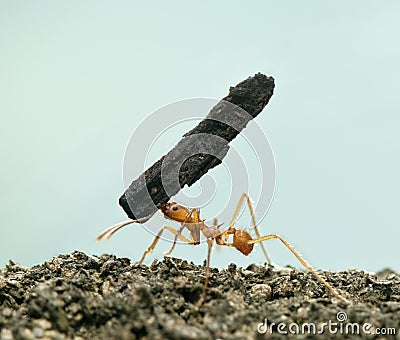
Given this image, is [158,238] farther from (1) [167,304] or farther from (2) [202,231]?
(1) [167,304]

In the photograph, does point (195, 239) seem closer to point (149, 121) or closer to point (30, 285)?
point (149, 121)

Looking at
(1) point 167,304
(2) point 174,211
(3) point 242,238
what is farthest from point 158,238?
(1) point 167,304

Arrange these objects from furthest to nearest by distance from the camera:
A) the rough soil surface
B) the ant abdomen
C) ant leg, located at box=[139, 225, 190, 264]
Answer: the ant abdomen, ant leg, located at box=[139, 225, 190, 264], the rough soil surface

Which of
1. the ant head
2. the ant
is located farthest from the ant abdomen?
the ant head

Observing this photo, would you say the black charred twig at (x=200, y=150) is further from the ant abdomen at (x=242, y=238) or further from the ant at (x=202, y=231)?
the ant abdomen at (x=242, y=238)

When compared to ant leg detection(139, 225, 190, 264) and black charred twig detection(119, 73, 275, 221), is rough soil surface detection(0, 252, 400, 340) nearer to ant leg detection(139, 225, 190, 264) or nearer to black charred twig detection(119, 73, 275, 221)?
ant leg detection(139, 225, 190, 264)

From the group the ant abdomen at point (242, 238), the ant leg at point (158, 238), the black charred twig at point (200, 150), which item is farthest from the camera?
the ant abdomen at point (242, 238)

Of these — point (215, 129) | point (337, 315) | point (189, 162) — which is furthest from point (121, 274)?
point (337, 315)

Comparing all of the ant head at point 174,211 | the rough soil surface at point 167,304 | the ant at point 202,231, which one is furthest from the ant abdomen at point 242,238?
the ant head at point 174,211
